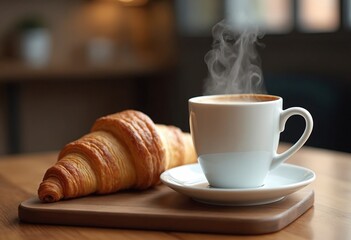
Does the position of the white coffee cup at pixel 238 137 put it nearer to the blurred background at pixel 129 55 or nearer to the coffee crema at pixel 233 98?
the coffee crema at pixel 233 98

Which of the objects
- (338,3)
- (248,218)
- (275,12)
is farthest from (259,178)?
(275,12)

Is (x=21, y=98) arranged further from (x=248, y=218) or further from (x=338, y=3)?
(x=248, y=218)

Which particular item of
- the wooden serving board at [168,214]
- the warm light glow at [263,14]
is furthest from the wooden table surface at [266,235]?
the warm light glow at [263,14]

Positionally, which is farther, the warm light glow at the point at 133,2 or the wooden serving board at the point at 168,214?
the warm light glow at the point at 133,2

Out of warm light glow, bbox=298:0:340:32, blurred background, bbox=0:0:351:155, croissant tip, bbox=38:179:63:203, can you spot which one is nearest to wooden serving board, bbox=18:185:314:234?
croissant tip, bbox=38:179:63:203

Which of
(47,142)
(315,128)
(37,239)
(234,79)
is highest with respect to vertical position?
(234,79)
